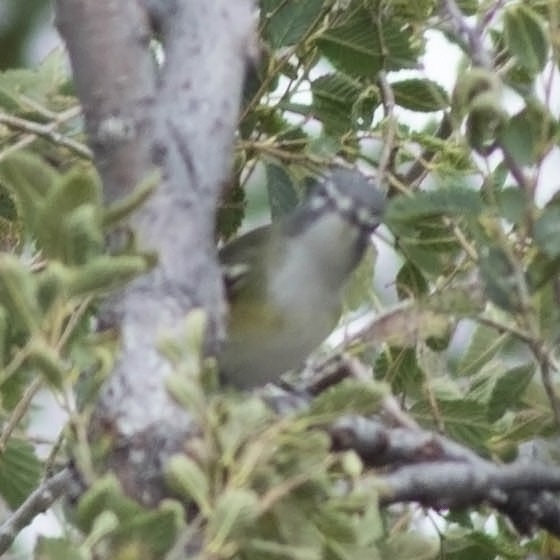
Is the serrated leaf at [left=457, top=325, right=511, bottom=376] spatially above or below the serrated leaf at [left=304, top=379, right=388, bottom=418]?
below

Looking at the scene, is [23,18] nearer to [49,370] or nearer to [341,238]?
[341,238]

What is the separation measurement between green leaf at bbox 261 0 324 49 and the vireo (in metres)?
A: 0.11

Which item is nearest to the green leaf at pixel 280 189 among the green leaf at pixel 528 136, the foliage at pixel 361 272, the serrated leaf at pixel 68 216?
the foliage at pixel 361 272

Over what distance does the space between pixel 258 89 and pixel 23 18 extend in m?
1.16

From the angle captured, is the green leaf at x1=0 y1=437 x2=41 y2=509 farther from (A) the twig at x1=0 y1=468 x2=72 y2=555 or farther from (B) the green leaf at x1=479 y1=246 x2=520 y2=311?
(B) the green leaf at x1=479 y1=246 x2=520 y2=311

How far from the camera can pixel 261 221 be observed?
1531 millimetres

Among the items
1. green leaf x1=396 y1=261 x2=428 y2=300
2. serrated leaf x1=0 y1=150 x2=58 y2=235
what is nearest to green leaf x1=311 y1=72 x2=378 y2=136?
green leaf x1=396 y1=261 x2=428 y2=300

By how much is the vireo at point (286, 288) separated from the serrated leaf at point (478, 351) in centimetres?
10

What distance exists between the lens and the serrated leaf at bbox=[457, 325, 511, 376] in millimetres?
1074

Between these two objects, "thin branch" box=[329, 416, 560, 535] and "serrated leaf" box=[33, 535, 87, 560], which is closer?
"serrated leaf" box=[33, 535, 87, 560]

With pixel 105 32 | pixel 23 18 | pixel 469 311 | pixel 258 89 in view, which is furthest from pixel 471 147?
pixel 23 18

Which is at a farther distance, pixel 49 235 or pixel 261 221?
pixel 261 221

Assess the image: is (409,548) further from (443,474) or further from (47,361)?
(47,361)

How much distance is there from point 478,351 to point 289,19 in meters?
0.27
